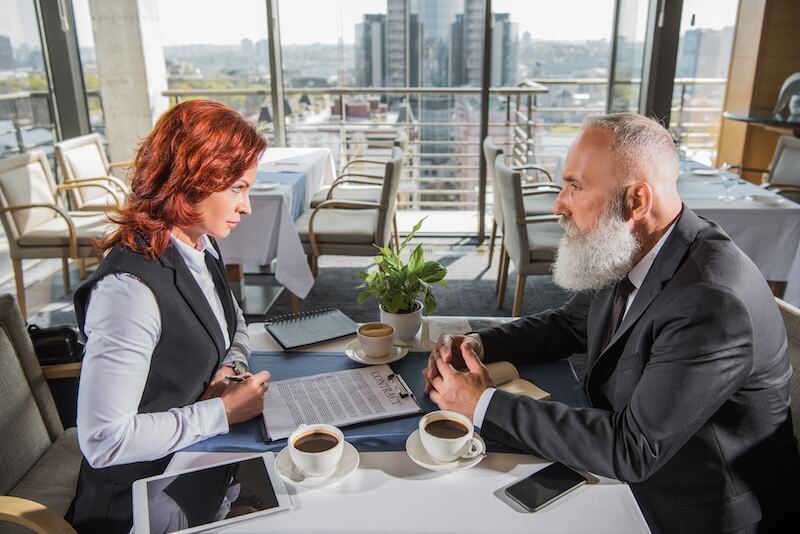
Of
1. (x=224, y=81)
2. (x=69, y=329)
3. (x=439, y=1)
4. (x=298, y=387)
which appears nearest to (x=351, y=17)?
(x=439, y=1)

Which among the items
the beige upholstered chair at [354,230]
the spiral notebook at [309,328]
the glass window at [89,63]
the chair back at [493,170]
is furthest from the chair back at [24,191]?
the spiral notebook at [309,328]

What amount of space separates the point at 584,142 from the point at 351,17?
402 cm

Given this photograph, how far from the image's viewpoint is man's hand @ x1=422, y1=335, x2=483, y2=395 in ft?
4.19

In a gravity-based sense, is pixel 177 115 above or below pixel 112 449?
above

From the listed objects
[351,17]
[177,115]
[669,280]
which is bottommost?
[669,280]

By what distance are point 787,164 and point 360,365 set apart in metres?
3.73

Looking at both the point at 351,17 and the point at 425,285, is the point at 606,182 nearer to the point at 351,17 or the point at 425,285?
the point at 425,285

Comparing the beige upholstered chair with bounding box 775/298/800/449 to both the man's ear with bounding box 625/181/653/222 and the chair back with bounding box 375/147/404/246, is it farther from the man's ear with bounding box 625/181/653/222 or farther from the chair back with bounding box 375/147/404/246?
the chair back with bounding box 375/147/404/246

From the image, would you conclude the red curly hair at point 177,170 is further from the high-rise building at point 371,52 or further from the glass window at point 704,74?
the glass window at point 704,74

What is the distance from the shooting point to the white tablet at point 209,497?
91 cm

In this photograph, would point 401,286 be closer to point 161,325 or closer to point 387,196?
point 161,325

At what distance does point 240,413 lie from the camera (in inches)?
45.9

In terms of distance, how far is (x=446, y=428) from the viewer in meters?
1.08

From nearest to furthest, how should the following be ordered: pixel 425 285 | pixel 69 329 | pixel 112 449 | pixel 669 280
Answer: pixel 112 449, pixel 669 280, pixel 425 285, pixel 69 329
